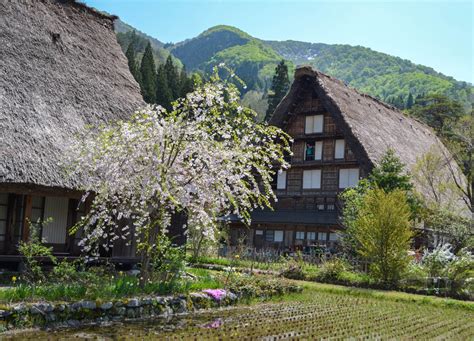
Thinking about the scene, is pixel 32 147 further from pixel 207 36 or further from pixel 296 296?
pixel 207 36

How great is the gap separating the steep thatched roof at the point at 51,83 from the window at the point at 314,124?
40.2ft

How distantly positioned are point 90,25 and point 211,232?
1212 centimetres

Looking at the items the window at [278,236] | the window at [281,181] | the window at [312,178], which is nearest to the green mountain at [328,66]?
the window at [281,181]

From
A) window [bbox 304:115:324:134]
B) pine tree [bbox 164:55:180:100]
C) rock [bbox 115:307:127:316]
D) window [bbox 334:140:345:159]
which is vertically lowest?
rock [bbox 115:307:127:316]

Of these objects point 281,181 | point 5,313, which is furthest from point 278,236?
point 5,313

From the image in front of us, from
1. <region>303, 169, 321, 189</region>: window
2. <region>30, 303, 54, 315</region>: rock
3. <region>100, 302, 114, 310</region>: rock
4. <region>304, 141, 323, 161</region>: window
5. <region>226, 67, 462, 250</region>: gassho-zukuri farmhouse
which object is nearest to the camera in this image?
<region>30, 303, 54, 315</region>: rock

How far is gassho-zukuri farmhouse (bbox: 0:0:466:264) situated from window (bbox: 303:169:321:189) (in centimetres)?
6

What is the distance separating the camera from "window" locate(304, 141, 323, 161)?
28.8 metres

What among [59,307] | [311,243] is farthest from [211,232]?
[311,243]

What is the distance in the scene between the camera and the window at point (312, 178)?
28594mm

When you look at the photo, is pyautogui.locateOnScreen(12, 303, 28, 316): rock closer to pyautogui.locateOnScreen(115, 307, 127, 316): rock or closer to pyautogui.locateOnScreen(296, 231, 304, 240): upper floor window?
pyautogui.locateOnScreen(115, 307, 127, 316): rock

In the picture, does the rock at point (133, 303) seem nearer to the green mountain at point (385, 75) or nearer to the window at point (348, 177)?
the window at point (348, 177)

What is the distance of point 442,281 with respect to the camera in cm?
1638

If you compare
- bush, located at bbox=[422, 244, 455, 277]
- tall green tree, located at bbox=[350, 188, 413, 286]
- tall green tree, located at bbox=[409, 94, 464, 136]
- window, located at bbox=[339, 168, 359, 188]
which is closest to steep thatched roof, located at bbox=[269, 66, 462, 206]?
window, located at bbox=[339, 168, 359, 188]
